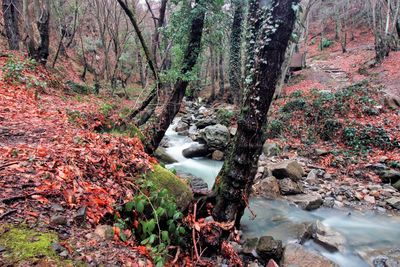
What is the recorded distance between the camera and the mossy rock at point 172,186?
4.28 m

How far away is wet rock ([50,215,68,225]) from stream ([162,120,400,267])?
3.70 meters

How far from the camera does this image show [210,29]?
748cm

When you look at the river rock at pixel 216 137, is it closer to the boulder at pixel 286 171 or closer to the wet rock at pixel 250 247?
the boulder at pixel 286 171

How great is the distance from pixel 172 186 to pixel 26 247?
2530mm

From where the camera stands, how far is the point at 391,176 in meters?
8.55

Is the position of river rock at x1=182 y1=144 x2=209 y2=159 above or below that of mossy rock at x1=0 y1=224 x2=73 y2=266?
below

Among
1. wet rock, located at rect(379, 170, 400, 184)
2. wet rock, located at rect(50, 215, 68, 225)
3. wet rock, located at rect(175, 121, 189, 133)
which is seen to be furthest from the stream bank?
Result: wet rock, located at rect(175, 121, 189, 133)

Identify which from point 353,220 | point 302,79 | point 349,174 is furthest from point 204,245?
point 302,79

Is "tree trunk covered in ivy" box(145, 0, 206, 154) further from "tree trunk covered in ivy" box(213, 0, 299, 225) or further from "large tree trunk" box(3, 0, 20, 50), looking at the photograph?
"large tree trunk" box(3, 0, 20, 50)

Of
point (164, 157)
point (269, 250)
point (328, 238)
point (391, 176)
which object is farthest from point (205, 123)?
point (269, 250)

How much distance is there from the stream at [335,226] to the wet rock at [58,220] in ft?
12.2

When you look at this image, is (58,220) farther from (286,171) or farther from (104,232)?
(286,171)

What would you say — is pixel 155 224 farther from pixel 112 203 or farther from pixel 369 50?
pixel 369 50

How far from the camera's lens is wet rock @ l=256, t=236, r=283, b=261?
4.45 meters
